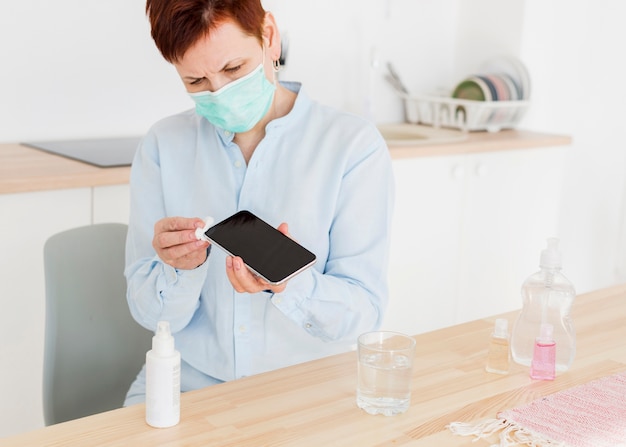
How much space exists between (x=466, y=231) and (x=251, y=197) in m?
1.59

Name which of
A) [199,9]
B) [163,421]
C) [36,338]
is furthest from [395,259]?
[163,421]

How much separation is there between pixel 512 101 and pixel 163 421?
93.5 inches

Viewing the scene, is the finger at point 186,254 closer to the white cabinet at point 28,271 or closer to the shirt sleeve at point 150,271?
the shirt sleeve at point 150,271

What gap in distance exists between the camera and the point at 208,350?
4.86ft

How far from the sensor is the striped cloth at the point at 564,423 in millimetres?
1071

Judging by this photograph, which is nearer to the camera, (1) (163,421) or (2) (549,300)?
(1) (163,421)

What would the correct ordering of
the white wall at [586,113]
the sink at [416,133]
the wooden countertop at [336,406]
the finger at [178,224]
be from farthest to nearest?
the white wall at [586,113]
the sink at [416,133]
the finger at [178,224]
the wooden countertop at [336,406]

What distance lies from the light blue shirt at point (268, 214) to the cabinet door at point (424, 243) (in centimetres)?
118

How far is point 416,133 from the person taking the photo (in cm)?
307

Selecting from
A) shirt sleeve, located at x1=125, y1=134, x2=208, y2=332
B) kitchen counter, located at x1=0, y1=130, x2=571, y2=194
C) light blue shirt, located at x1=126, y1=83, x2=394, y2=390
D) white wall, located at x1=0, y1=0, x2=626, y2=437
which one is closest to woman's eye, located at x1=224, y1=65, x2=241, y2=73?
light blue shirt, located at x1=126, y1=83, x2=394, y2=390

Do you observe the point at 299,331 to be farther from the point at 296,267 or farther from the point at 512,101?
the point at 512,101

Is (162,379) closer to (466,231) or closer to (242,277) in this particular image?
(242,277)

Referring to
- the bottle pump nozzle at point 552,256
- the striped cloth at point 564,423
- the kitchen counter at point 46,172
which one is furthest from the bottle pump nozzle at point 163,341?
the kitchen counter at point 46,172

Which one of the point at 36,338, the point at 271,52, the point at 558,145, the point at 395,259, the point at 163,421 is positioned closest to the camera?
the point at 163,421
